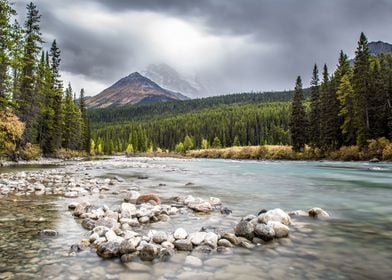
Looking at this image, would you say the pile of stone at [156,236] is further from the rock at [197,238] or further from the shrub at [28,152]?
the shrub at [28,152]

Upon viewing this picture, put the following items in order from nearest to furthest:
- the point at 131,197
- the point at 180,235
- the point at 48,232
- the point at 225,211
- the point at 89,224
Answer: the point at 180,235, the point at 48,232, the point at 89,224, the point at 225,211, the point at 131,197

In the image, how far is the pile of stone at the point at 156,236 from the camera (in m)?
6.37

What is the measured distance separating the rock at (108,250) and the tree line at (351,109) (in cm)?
4143

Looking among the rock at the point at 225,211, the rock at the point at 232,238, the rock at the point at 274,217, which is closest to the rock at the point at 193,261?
the rock at the point at 232,238

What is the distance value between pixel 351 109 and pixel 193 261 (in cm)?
4823

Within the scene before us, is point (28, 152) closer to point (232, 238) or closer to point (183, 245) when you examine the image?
point (183, 245)

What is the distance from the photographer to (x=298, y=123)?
→ 198 ft

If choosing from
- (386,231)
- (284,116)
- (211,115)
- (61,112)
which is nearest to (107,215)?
(386,231)

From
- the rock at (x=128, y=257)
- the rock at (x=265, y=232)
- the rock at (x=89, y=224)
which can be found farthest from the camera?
the rock at (x=89, y=224)

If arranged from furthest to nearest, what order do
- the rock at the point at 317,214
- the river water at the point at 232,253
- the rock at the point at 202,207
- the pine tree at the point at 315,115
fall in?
the pine tree at the point at 315,115 < the rock at the point at 202,207 < the rock at the point at 317,214 < the river water at the point at 232,253

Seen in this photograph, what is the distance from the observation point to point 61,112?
2418 inches

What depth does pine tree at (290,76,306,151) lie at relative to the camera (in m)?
58.0

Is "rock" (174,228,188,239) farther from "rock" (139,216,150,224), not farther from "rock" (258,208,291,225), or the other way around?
"rock" (258,208,291,225)

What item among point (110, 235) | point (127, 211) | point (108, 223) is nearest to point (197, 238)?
point (110, 235)
